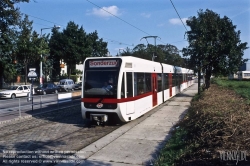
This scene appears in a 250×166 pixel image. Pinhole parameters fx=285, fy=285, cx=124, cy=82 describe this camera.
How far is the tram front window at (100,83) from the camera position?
1066 cm

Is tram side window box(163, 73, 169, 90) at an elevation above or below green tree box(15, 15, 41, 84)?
below

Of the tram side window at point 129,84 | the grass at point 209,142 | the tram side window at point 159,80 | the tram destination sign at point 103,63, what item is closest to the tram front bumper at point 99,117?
the tram side window at point 129,84

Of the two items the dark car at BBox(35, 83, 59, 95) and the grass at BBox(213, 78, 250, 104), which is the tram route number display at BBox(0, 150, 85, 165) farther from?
the dark car at BBox(35, 83, 59, 95)

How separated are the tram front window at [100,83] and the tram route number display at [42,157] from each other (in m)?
3.73

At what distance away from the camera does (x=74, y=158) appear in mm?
6645

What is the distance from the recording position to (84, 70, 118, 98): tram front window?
10.7m

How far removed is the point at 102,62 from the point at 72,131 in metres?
2.82

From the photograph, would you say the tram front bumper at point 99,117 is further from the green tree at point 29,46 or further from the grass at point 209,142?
the green tree at point 29,46

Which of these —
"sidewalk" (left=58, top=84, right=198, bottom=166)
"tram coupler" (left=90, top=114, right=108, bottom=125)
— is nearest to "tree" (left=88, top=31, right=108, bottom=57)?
"tram coupler" (left=90, top=114, right=108, bottom=125)

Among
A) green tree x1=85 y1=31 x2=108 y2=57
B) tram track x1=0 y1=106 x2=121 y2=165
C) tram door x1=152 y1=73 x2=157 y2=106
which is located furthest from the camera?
green tree x1=85 y1=31 x2=108 y2=57

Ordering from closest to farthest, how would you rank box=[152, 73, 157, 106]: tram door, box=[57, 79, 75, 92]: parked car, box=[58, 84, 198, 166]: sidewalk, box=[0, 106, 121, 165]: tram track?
box=[58, 84, 198, 166]: sidewalk → box=[0, 106, 121, 165]: tram track → box=[152, 73, 157, 106]: tram door → box=[57, 79, 75, 92]: parked car

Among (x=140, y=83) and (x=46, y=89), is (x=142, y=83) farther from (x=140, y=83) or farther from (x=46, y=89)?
(x=46, y=89)

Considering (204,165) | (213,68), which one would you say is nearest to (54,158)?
(204,165)

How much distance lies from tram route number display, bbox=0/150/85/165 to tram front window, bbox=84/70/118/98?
147 inches
